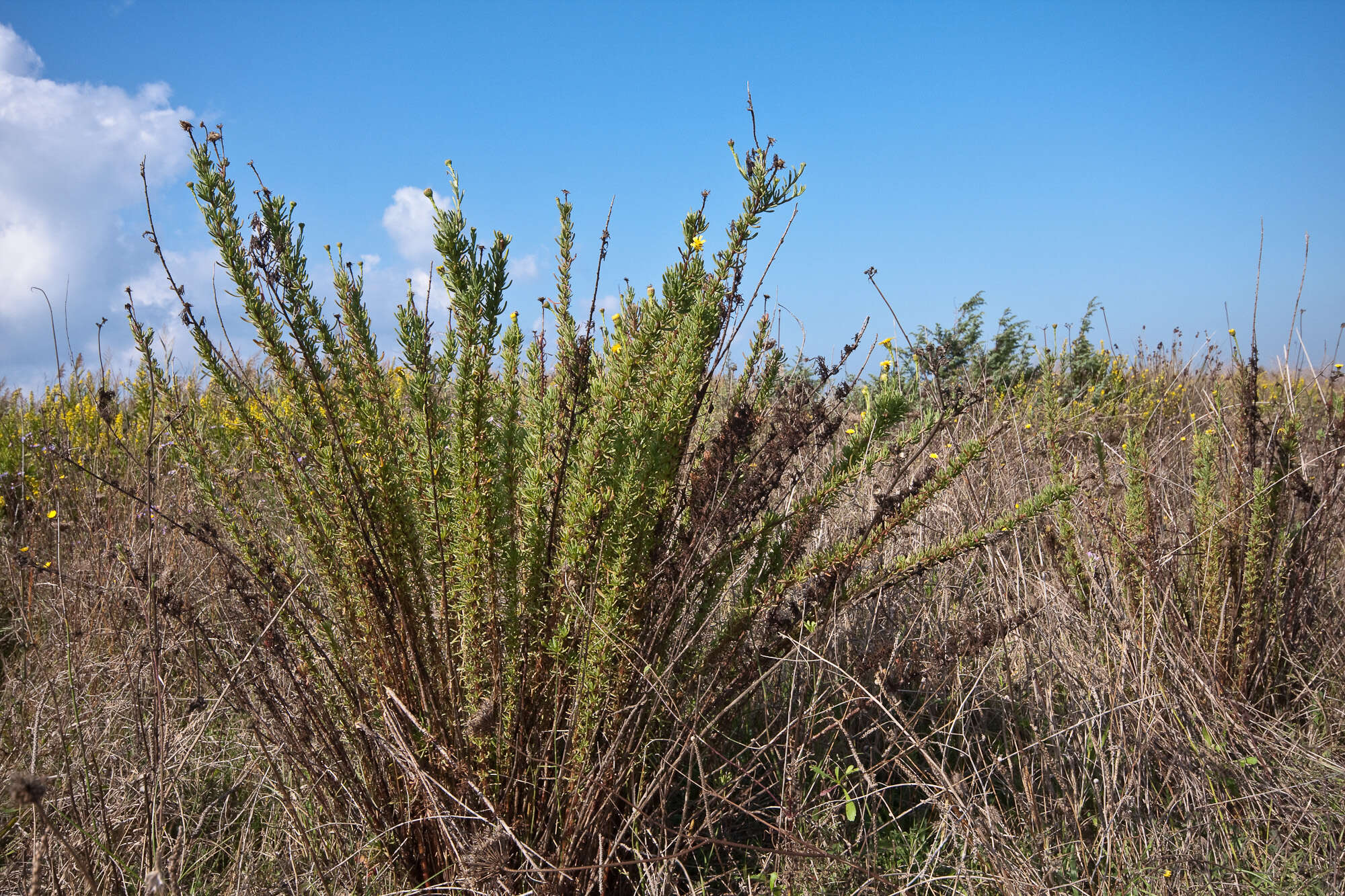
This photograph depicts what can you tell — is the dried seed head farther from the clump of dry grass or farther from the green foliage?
the green foliage

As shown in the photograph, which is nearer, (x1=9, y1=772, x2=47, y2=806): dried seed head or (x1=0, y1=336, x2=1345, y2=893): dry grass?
(x1=9, y1=772, x2=47, y2=806): dried seed head

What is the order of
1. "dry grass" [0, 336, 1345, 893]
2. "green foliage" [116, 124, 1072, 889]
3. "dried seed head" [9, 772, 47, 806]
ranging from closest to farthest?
"dried seed head" [9, 772, 47, 806]
"green foliage" [116, 124, 1072, 889]
"dry grass" [0, 336, 1345, 893]

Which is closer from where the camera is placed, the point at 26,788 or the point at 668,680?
the point at 26,788

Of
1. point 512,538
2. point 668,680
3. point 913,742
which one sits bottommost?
point 913,742

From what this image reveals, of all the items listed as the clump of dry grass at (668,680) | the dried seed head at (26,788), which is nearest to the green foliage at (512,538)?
the clump of dry grass at (668,680)

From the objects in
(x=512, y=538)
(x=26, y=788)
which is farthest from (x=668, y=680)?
(x=26, y=788)

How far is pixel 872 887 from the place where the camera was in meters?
1.91

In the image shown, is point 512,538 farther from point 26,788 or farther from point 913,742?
point 913,742

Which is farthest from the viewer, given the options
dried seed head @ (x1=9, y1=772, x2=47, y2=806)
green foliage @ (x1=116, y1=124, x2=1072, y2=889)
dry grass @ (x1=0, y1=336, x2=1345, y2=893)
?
dry grass @ (x1=0, y1=336, x2=1345, y2=893)

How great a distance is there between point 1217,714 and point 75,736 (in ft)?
12.8

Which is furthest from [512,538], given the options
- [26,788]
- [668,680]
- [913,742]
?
[913,742]

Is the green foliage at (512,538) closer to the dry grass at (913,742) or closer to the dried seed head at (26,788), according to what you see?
the dry grass at (913,742)

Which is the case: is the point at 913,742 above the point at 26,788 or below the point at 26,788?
below

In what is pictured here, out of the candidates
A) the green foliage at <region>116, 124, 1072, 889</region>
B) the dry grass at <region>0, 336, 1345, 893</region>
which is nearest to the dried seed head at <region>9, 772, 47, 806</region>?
the dry grass at <region>0, 336, 1345, 893</region>
